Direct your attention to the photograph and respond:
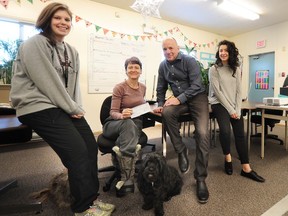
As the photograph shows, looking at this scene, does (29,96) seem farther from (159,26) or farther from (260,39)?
(260,39)

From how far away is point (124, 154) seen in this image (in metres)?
1.39

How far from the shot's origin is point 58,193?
1.41 metres

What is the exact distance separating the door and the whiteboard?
11.3ft

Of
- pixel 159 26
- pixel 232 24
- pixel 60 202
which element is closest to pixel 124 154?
pixel 60 202

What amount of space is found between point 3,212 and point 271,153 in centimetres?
281

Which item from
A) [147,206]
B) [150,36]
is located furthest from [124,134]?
[150,36]

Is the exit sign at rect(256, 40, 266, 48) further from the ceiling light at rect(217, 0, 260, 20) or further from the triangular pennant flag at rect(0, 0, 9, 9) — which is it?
the triangular pennant flag at rect(0, 0, 9, 9)

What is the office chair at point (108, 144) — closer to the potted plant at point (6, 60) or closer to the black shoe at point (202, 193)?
the black shoe at point (202, 193)

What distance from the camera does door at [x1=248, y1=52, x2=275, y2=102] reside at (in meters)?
4.95

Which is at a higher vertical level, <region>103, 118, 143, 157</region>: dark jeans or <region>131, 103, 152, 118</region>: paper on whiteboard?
<region>131, 103, 152, 118</region>: paper on whiteboard

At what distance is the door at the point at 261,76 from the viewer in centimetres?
495

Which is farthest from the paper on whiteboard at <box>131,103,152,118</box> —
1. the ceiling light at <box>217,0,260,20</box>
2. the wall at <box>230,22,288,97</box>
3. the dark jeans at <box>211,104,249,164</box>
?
the wall at <box>230,22,288,97</box>

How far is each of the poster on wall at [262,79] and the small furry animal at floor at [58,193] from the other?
5.33 meters

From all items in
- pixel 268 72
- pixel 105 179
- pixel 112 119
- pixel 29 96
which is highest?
pixel 268 72
